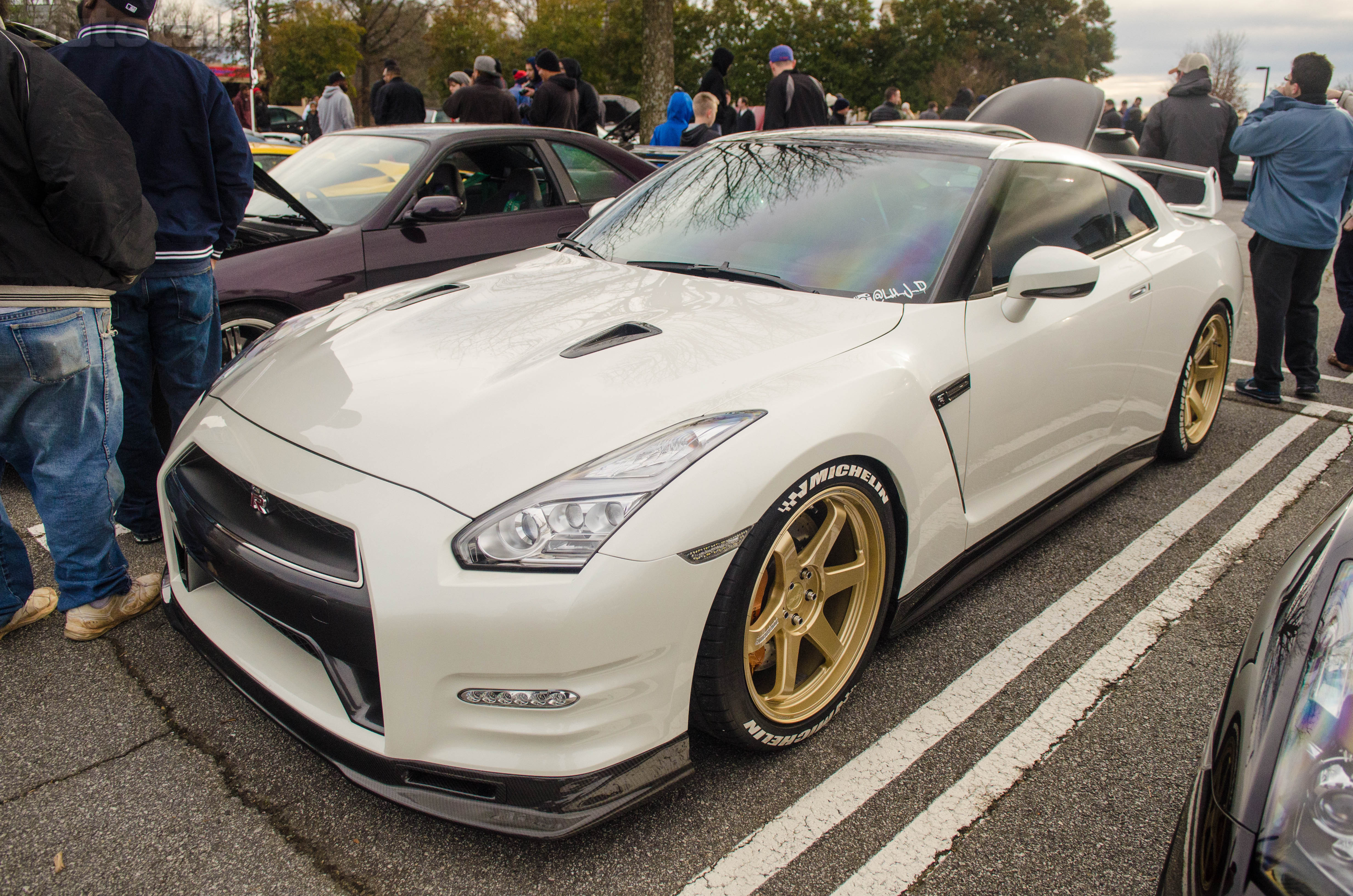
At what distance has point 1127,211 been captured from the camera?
3529mm

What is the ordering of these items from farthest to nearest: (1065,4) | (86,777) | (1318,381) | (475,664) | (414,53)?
(1065,4)
(414,53)
(1318,381)
(86,777)
(475,664)

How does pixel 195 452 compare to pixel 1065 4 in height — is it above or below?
below

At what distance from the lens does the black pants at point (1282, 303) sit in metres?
5.08

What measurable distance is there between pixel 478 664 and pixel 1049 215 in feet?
7.93

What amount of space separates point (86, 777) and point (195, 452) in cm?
78

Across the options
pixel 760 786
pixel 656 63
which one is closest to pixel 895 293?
pixel 760 786

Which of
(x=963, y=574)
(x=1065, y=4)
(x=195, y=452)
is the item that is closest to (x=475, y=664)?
(x=195, y=452)

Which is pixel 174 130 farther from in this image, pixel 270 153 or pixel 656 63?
pixel 656 63

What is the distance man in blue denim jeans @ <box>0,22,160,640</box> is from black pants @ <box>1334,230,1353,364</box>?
6726 mm

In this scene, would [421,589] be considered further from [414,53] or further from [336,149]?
[414,53]

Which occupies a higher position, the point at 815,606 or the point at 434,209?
the point at 434,209

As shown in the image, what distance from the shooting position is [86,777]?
2074 mm

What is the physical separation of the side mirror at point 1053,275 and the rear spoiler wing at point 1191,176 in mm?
1913

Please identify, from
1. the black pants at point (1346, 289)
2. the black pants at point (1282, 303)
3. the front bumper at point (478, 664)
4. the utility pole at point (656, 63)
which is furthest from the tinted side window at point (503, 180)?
the utility pole at point (656, 63)
